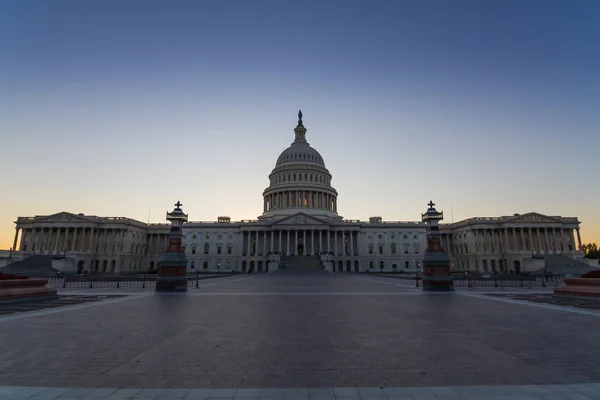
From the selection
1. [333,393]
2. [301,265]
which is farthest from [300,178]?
[333,393]

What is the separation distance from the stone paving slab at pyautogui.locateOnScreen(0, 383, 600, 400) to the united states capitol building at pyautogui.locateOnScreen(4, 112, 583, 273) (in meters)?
85.1

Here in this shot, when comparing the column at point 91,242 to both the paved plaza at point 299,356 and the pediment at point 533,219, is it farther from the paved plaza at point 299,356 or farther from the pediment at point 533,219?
the pediment at point 533,219

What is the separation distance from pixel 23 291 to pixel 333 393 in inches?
865

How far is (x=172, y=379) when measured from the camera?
6691mm

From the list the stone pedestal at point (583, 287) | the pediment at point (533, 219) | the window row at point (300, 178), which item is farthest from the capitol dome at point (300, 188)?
the stone pedestal at point (583, 287)

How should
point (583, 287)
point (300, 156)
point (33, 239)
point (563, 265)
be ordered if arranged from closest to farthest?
point (583, 287) < point (563, 265) < point (33, 239) < point (300, 156)

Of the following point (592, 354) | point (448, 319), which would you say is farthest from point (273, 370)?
point (448, 319)

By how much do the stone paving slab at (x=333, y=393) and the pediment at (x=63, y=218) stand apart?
4569 inches

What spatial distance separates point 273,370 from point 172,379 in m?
2.09

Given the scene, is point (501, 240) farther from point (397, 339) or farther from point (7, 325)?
point (7, 325)

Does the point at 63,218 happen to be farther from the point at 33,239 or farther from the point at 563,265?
the point at 563,265

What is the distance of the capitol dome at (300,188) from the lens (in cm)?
12019

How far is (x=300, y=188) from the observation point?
393ft

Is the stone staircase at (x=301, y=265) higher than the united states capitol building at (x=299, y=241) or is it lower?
lower
